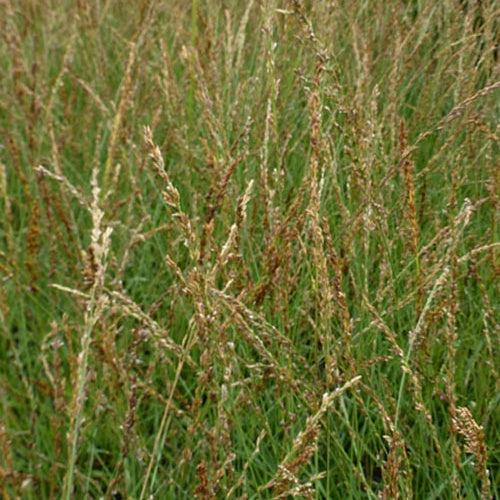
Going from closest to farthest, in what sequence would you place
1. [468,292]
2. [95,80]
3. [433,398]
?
[433,398] < [468,292] < [95,80]

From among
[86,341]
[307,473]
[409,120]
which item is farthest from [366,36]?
[86,341]

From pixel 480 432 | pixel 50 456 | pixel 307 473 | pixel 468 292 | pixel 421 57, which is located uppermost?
pixel 421 57

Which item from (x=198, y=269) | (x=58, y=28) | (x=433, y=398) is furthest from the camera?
(x=58, y=28)

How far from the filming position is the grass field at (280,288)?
3.89ft

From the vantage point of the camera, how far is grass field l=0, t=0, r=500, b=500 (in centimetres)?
119

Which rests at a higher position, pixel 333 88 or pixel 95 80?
pixel 333 88

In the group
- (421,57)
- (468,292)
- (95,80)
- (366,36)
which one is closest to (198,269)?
(468,292)

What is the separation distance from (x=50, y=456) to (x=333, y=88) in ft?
3.16

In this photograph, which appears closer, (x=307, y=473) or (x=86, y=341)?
(x=86, y=341)

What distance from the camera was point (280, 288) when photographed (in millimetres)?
1379

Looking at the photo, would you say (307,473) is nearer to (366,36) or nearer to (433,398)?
(433,398)

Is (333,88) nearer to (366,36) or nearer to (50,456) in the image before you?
(366,36)

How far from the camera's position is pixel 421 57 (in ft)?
7.16

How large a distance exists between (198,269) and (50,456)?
2.40 feet
